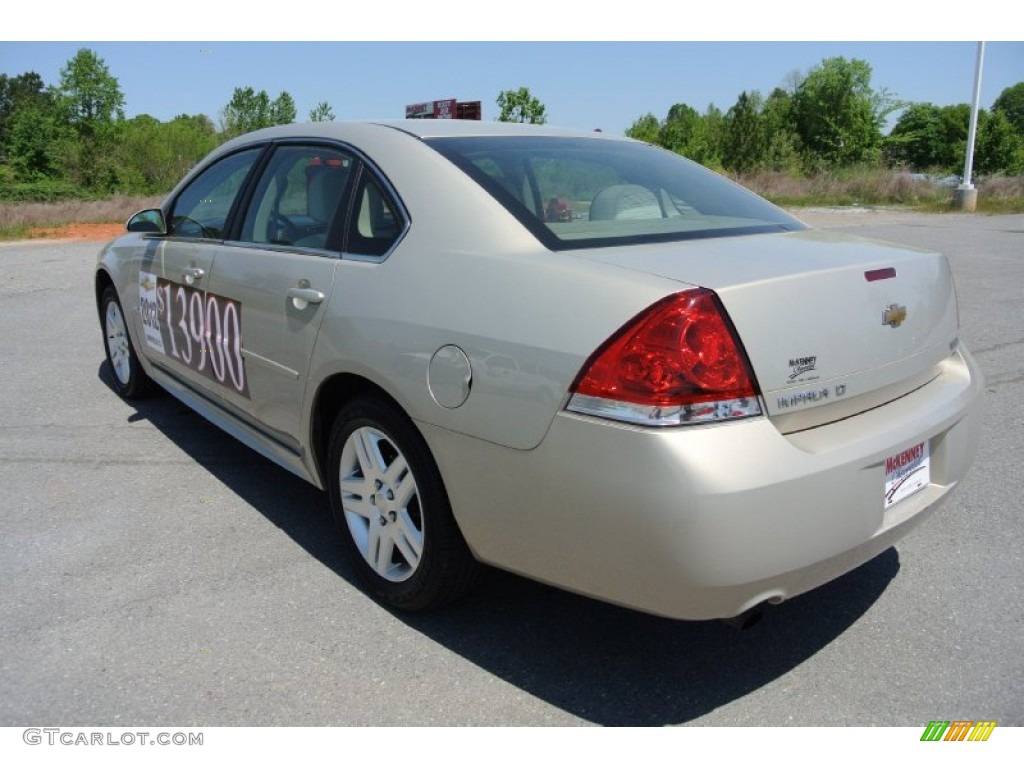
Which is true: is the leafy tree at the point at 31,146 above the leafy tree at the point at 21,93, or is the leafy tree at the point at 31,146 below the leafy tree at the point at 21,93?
below

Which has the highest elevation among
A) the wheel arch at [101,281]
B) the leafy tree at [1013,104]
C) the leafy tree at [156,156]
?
the leafy tree at [1013,104]

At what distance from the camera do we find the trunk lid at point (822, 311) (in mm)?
2111

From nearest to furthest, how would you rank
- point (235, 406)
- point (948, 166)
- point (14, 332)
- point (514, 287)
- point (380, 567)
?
point (514, 287)
point (380, 567)
point (235, 406)
point (14, 332)
point (948, 166)

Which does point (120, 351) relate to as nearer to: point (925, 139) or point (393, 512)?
point (393, 512)

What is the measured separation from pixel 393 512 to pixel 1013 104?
122 m

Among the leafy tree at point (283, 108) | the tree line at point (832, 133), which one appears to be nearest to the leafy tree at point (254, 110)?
the leafy tree at point (283, 108)

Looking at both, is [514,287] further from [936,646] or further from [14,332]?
[14,332]

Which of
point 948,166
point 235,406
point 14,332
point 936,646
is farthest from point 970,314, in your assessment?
point 948,166

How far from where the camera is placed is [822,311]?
2.21 m

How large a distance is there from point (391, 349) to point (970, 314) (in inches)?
284

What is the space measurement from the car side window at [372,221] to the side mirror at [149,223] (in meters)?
1.75

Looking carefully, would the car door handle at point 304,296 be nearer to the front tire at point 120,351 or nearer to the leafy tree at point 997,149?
the front tire at point 120,351

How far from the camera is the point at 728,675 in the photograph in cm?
254
